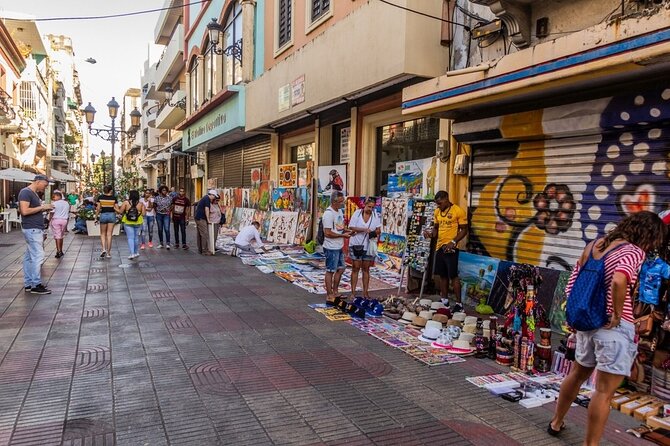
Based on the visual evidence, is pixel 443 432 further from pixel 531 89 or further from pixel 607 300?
pixel 531 89

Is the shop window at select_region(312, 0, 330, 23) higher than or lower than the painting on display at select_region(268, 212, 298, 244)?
higher

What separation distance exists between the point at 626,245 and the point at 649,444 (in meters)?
1.54

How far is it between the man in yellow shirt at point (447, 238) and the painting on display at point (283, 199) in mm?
8035

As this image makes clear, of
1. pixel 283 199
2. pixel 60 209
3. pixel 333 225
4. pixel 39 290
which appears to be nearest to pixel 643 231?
pixel 333 225

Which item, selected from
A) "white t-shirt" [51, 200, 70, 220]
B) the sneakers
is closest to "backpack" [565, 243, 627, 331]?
the sneakers

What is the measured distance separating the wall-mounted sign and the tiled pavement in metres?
6.64

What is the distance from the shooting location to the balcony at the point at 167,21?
95.2ft

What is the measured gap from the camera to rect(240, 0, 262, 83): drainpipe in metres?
16.9

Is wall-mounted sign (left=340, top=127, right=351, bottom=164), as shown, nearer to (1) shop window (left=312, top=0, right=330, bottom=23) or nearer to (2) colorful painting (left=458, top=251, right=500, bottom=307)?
(1) shop window (left=312, top=0, right=330, bottom=23)

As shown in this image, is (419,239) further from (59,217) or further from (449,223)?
(59,217)

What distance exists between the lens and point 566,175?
720 centimetres

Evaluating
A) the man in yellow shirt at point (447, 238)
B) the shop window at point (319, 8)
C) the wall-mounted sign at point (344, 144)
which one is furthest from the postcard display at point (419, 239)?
the shop window at point (319, 8)

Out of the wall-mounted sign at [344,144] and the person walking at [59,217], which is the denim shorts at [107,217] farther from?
the wall-mounted sign at [344,144]

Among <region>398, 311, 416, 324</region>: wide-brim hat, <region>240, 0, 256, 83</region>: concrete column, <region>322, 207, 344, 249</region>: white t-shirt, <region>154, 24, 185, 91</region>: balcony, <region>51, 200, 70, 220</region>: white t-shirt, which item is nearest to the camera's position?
<region>398, 311, 416, 324</region>: wide-brim hat
